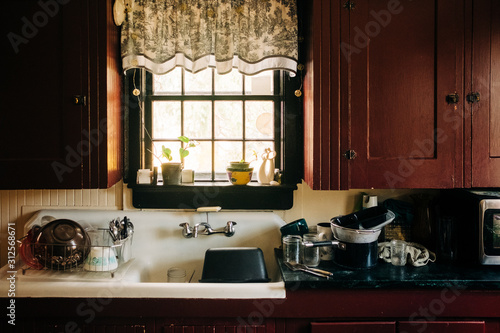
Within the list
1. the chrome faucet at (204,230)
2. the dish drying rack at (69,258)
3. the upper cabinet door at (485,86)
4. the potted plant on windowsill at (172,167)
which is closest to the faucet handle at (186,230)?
the chrome faucet at (204,230)

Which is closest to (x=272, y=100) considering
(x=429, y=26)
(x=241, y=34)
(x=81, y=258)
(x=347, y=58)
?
(x=241, y=34)

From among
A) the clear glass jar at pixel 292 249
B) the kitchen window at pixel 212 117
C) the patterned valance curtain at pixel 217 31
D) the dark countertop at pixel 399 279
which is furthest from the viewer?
the kitchen window at pixel 212 117

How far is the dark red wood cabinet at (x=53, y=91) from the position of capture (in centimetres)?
179

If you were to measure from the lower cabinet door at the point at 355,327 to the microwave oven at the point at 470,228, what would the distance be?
514mm

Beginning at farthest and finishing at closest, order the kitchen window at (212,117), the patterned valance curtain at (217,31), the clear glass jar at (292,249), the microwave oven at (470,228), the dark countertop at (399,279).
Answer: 1. the kitchen window at (212,117)
2. the patterned valance curtain at (217,31)
3. the clear glass jar at (292,249)
4. the microwave oven at (470,228)
5. the dark countertop at (399,279)

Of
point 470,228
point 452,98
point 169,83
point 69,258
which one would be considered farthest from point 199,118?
point 470,228

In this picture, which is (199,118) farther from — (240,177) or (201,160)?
(240,177)

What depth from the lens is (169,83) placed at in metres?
2.27

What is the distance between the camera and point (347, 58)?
177 cm

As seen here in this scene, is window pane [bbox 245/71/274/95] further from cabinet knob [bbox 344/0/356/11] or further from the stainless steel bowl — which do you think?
the stainless steel bowl

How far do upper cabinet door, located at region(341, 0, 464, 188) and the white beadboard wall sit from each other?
147 cm

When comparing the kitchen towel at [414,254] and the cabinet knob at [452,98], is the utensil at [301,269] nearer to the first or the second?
the kitchen towel at [414,254]

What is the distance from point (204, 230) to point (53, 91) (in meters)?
1.08

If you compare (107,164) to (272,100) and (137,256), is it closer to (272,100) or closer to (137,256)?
(137,256)
